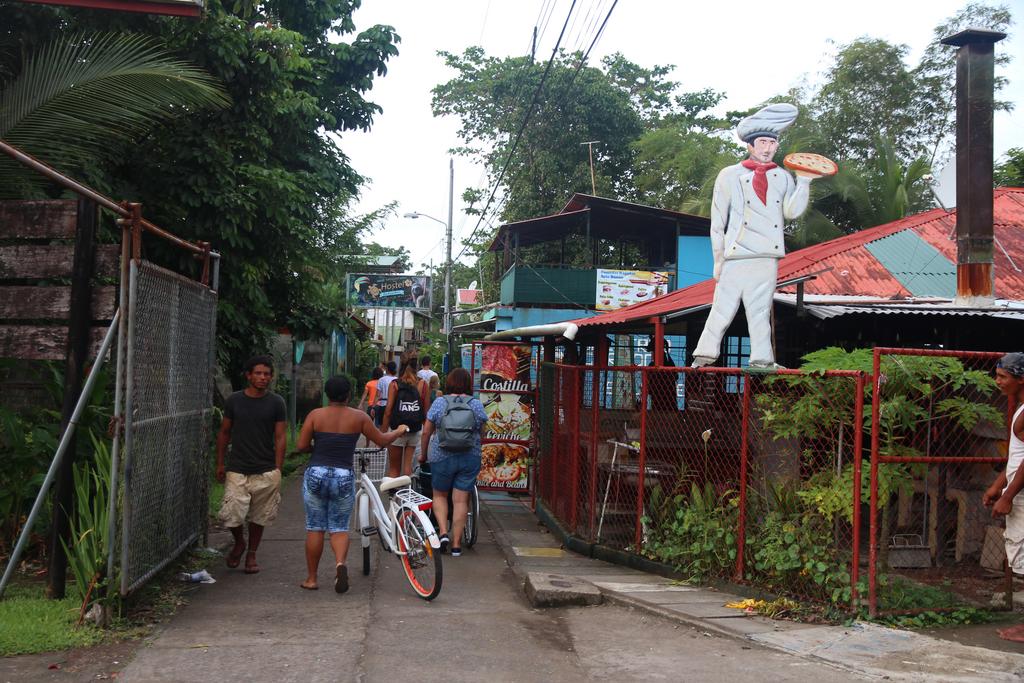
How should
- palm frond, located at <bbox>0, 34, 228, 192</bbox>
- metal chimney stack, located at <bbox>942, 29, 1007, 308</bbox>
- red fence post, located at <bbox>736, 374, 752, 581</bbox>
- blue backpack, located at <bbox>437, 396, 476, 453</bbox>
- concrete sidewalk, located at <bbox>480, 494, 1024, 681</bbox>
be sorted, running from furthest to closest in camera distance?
metal chimney stack, located at <bbox>942, 29, 1007, 308</bbox>, blue backpack, located at <bbox>437, 396, 476, 453</bbox>, palm frond, located at <bbox>0, 34, 228, 192</bbox>, red fence post, located at <bbox>736, 374, 752, 581</bbox>, concrete sidewalk, located at <bbox>480, 494, 1024, 681</bbox>

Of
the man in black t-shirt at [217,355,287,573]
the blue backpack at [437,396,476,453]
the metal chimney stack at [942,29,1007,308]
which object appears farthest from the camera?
the metal chimney stack at [942,29,1007,308]

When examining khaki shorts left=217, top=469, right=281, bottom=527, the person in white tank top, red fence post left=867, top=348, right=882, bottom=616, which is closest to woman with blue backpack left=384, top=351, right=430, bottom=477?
khaki shorts left=217, top=469, right=281, bottom=527

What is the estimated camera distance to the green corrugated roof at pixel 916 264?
10.8 metres

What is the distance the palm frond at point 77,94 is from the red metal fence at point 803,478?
4.69 meters

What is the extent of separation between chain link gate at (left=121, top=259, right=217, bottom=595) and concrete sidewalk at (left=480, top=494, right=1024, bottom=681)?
8.99 ft

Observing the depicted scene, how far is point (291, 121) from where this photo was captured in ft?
41.1

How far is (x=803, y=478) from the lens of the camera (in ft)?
24.8

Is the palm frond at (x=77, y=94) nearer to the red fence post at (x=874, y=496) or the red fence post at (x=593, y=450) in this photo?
the red fence post at (x=593, y=450)

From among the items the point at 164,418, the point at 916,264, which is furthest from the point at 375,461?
the point at 916,264

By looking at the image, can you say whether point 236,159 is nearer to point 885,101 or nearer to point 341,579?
point 341,579

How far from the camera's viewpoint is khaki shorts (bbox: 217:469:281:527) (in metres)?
7.31

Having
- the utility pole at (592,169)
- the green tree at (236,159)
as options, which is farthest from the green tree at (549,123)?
the green tree at (236,159)

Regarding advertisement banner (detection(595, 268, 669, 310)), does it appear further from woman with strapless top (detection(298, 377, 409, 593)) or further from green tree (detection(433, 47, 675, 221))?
woman with strapless top (detection(298, 377, 409, 593))

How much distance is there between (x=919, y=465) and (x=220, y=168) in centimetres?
818
